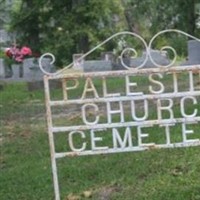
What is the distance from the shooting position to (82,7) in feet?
80.9

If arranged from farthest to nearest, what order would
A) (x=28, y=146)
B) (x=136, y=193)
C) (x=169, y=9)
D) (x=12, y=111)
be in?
(x=169, y=9), (x=12, y=111), (x=28, y=146), (x=136, y=193)

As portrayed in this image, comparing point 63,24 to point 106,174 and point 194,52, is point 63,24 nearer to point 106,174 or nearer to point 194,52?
point 194,52

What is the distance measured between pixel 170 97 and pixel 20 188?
1531 millimetres

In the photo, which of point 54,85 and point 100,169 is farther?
point 54,85

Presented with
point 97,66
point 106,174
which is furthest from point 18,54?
point 106,174

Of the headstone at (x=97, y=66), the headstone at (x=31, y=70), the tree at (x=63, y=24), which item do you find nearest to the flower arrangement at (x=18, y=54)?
the headstone at (x=31, y=70)

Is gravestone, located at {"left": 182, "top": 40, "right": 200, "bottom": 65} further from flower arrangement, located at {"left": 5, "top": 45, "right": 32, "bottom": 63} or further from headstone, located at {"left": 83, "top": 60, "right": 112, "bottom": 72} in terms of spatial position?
flower arrangement, located at {"left": 5, "top": 45, "right": 32, "bottom": 63}

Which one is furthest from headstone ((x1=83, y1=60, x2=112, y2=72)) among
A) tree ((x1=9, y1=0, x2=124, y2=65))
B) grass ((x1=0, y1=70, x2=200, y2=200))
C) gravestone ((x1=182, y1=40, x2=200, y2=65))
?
grass ((x1=0, y1=70, x2=200, y2=200))

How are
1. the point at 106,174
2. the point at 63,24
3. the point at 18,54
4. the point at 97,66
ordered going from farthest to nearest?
the point at 63,24
the point at 18,54
the point at 97,66
the point at 106,174

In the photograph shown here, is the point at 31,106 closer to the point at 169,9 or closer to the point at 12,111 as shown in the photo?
the point at 12,111

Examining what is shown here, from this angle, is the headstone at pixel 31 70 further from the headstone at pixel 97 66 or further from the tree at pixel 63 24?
the tree at pixel 63 24

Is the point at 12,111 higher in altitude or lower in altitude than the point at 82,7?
lower

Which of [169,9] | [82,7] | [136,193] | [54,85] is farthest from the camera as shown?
[169,9]

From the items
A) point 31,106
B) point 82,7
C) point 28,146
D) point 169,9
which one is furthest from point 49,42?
point 28,146
